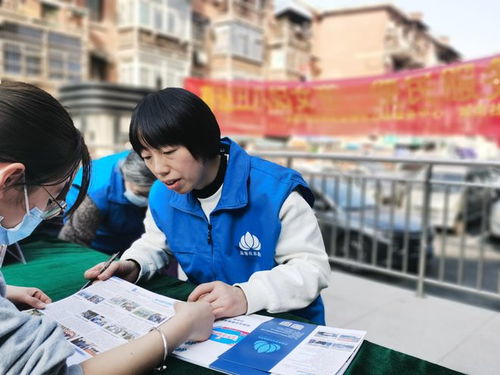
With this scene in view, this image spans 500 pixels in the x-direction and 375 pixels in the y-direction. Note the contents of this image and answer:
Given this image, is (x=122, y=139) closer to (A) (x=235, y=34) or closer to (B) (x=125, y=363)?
(B) (x=125, y=363)

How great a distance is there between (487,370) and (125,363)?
2.04m

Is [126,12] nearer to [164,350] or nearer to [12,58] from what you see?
[12,58]

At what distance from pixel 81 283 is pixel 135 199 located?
987 mm

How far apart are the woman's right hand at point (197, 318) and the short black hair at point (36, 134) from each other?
0.41m

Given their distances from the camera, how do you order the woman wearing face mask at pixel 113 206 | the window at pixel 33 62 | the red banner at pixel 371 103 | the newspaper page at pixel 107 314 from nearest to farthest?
the newspaper page at pixel 107 314
the woman wearing face mask at pixel 113 206
the red banner at pixel 371 103
the window at pixel 33 62

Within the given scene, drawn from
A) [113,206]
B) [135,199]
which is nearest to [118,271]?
[135,199]

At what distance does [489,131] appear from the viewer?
389cm

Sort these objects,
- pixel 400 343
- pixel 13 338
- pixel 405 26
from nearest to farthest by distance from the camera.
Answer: pixel 13 338 < pixel 400 343 < pixel 405 26

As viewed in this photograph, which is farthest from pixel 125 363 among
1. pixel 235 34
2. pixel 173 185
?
pixel 235 34

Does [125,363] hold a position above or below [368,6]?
below

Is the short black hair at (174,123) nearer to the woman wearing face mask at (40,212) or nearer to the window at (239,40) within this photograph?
the woman wearing face mask at (40,212)

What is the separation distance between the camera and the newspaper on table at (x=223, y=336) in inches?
36.1

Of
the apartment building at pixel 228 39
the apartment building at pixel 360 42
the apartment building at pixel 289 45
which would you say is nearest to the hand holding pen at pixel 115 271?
the apartment building at pixel 228 39

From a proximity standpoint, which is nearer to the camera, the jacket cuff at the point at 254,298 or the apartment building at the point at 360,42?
the jacket cuff at the point at 254,298
